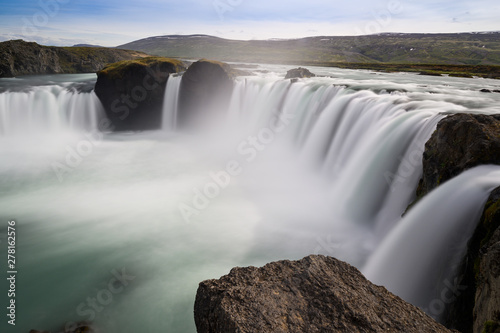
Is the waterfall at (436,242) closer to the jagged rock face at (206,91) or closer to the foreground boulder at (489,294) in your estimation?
the foreground boulder at (489,294)

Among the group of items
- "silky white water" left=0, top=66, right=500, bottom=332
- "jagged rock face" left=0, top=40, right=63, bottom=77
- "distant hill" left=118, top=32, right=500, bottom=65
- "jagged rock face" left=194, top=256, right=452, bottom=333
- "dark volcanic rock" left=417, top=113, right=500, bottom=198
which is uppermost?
"distant hill" left=118, top=32, right=500, bottom=65

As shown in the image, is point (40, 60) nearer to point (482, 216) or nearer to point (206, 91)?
point (206, 91)

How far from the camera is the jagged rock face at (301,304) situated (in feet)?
10.1

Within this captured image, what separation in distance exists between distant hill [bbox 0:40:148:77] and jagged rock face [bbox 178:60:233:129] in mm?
30389

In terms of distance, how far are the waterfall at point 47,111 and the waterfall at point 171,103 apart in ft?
19.3

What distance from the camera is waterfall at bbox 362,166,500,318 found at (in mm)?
5590

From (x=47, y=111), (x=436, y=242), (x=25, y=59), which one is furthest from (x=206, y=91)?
(x=25, y=59)

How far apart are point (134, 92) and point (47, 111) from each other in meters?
7.68

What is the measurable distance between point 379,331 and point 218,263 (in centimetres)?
729

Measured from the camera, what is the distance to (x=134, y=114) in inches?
1060

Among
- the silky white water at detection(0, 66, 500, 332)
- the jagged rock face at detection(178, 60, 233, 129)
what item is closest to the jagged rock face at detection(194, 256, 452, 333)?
the silky white water at detection(0, 66, 500, 332)

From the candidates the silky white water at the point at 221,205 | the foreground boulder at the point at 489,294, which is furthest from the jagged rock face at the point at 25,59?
the foreground boulder at the point at 489,294

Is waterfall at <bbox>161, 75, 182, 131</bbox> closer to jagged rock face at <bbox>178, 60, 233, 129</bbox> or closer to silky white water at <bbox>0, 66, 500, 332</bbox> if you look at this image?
jagged rock face at <bbox>178, 60, 233, 129</bbox>

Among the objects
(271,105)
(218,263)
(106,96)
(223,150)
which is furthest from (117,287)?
(106,96)
